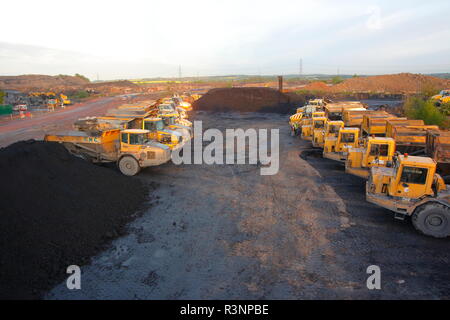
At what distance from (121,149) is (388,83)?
72.6 m

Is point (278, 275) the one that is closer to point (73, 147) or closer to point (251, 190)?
point (251, 190)

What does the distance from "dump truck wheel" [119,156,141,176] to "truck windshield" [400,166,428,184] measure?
9964 millimetres

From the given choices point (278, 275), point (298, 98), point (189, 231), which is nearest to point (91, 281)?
point (189, 231)

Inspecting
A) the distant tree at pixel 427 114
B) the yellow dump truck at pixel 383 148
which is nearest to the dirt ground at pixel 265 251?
the yellow dump truck at pixel 383 148

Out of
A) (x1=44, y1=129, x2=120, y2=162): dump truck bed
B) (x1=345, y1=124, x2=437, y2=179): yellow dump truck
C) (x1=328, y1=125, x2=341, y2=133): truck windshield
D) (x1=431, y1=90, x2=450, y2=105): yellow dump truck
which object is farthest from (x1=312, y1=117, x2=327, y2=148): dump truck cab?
(x1=431, y1=90, x2=450, y2=105): yellow dump truck

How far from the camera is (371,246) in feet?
25.5

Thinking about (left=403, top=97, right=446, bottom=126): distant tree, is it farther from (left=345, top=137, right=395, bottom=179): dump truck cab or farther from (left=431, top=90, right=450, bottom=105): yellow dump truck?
(left=345, top=137, right=395, bottom=179): dump truck cab

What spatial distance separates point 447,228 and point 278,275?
4912 millimetres

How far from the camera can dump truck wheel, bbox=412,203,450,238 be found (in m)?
8.02

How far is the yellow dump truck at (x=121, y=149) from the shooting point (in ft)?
43.4

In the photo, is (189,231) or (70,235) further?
(189,231)

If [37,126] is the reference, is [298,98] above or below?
above
